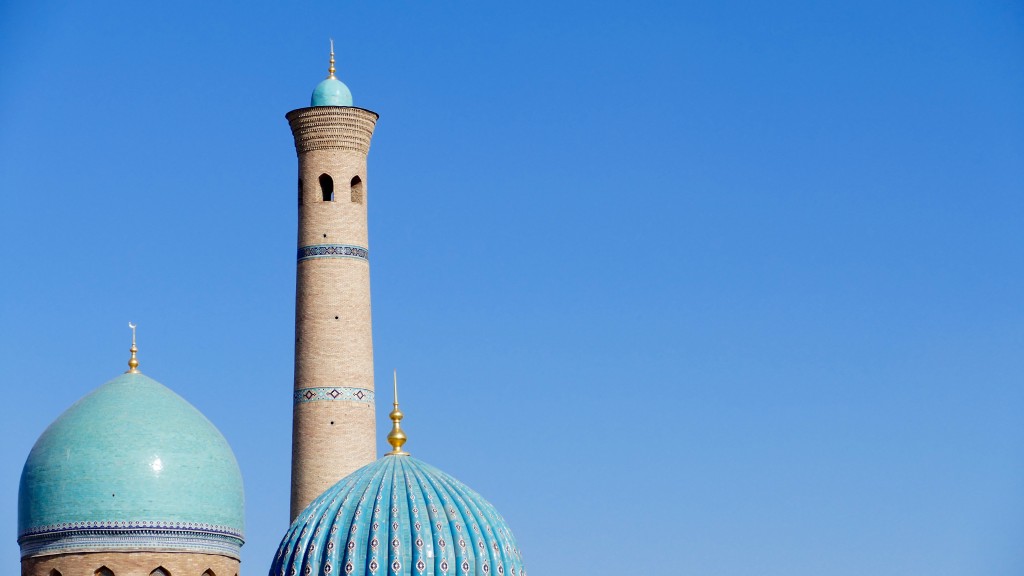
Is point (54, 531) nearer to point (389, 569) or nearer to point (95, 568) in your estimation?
point (95, 568)

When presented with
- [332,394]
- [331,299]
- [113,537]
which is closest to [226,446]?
[332,394]

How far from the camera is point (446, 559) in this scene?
78.3ft

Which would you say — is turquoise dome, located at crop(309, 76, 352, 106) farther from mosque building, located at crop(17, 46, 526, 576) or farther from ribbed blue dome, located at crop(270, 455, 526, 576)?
ribbed blue dome, located at crop(270, 455, 526, 576)

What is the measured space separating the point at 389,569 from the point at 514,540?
6.85ft

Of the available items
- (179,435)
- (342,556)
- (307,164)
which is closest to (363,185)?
(307,164)

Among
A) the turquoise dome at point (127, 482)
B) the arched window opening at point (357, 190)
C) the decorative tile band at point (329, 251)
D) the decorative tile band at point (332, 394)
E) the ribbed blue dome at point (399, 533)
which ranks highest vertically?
the arched window opening at point (357, 190)

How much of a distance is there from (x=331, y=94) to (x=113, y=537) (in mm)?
7933

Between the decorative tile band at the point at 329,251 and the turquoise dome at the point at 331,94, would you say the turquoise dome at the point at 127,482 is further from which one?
the turquoise dome at the point at 331,94

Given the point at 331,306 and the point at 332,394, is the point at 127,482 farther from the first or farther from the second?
the point at 331,306

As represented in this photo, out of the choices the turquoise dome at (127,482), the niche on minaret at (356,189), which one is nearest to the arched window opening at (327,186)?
the niche on minaret at (356,189)

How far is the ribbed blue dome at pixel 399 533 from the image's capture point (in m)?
23.8

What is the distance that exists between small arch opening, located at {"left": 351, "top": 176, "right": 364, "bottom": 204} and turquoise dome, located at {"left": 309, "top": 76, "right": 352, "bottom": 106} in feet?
4.10

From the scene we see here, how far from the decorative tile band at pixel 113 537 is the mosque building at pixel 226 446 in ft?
0.06

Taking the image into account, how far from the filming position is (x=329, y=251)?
3206 centimetres
